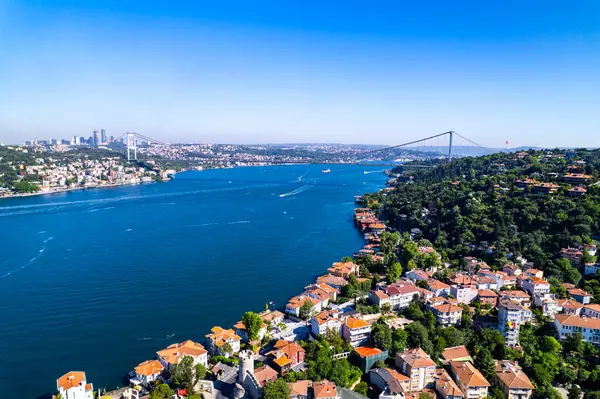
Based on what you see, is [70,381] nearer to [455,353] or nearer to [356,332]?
[356,332]

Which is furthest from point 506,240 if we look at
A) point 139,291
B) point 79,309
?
point 79,309

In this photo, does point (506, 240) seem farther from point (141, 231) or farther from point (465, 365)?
point (141, 231)

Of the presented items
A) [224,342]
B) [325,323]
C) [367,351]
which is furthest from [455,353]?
[224,342]

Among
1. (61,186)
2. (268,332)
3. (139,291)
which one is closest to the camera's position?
(268,332)

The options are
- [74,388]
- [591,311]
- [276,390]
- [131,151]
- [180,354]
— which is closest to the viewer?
[276,390]

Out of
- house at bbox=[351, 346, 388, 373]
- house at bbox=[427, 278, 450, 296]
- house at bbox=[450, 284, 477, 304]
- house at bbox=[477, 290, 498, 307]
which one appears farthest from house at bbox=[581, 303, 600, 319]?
house at bbox=[351, 346, 388, 373]

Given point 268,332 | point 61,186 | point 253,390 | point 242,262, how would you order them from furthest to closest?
point 61,186
point 242,262
point 268,332
point 253,390

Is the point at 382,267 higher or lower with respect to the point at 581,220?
lower

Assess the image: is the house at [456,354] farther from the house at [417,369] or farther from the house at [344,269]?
the house at [344,269]
